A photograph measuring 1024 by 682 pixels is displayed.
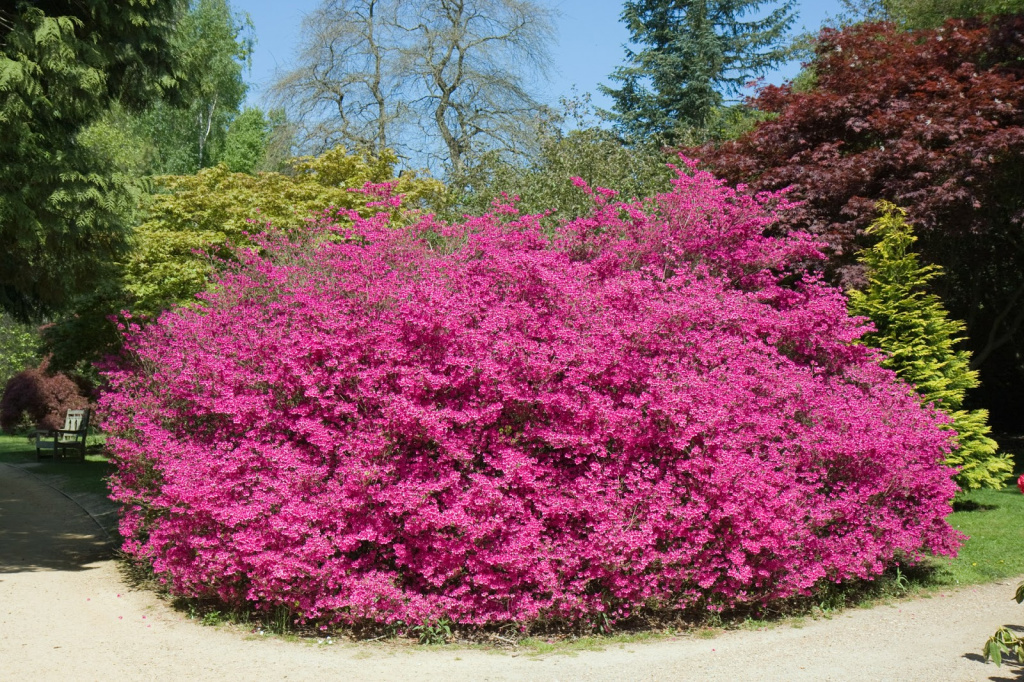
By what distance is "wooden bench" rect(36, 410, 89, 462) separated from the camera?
18938mm

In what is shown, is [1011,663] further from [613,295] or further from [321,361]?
[321,361]

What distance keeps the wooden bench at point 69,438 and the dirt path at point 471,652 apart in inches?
489

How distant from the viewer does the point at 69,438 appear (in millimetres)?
19406

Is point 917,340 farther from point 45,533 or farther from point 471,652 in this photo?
point 45,533

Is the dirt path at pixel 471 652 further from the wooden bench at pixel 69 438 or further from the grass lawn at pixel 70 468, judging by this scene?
the wooden bench at pixel 69 438

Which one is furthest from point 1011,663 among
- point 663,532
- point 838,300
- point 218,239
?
point 218,239

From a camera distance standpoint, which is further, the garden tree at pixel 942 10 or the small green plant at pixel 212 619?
the garden tree at pixel 942 10

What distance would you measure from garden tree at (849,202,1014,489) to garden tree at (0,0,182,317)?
845 centimetres

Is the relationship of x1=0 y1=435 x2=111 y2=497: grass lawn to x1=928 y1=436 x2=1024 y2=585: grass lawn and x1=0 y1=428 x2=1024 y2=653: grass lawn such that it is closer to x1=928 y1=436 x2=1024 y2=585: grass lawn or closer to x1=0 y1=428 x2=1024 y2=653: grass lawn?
x1=0 y1=428 x2=1024 y2=653: grass lawn

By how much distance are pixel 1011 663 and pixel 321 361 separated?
17.5 feet

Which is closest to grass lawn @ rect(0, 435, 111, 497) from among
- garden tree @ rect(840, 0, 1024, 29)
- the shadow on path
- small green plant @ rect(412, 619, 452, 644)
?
the shadow on path

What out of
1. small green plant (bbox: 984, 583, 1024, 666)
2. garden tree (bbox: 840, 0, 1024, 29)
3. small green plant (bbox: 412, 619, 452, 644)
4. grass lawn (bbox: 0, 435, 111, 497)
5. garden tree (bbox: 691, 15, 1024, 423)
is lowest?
small green plant (bbox: 412, 619, 452, 644)

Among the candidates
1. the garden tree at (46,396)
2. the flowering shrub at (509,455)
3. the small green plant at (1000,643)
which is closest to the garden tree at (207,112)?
the garden tree at (46,396)

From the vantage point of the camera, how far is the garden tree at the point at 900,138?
11195 mm
